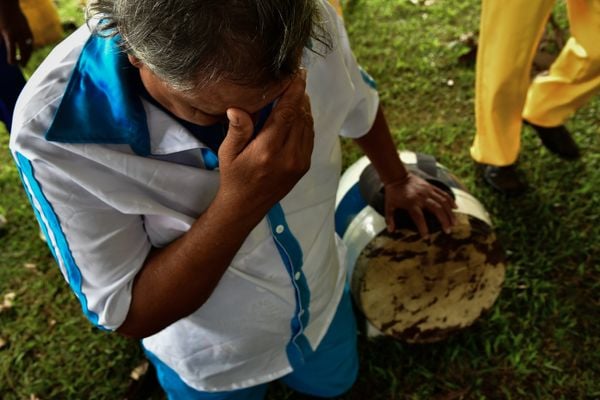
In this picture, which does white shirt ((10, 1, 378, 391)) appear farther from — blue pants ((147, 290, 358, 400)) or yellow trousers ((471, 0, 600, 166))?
yellow trousers ((471, 0, 600, 166))

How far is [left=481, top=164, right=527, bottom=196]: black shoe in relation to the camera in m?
3.38

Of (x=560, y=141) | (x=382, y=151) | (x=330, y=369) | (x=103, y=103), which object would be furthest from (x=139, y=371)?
(x=560, y=141)

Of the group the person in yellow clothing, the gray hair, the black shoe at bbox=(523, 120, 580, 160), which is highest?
the gray hair

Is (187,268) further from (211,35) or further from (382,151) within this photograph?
(382,151)

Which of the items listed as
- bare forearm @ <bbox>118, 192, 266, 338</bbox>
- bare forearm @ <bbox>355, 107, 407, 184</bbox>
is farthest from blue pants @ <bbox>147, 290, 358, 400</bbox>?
bare forearm @ <bbox>118, 192, 266, 338</bbox>

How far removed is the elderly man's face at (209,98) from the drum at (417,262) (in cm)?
118

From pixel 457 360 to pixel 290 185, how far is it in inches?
77.0

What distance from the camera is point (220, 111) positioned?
120 centimetres

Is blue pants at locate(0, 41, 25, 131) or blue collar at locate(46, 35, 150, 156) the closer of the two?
blue collar at locate(46, 35, 150, 156)

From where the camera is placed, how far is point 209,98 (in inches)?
44.6

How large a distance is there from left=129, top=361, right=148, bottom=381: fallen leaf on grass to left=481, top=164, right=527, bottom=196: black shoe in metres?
2.39

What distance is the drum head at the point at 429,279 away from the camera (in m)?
2.37

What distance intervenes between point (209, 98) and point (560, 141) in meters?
3.07

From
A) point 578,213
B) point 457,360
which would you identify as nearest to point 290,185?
point 457,360
